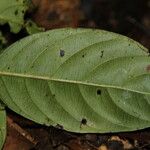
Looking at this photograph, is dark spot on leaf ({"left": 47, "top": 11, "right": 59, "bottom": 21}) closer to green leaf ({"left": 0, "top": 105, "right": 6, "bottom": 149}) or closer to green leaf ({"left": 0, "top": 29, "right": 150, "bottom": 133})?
green leaf ({"left": 0, "top": 29, "right": 150, "bottom": 133})

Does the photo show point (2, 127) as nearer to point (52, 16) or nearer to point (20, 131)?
point (20, 131)

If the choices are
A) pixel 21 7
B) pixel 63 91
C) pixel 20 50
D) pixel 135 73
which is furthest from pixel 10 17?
pixel 135 73

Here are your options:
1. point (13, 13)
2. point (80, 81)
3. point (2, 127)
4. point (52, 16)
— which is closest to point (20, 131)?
point (2, 127)

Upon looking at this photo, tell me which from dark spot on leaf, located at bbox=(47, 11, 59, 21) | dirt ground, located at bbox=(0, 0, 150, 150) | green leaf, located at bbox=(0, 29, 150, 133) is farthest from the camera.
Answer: dark spot on leaf, located at bbox=(47, 11, 59, 21)

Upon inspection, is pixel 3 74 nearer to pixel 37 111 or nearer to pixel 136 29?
pixel 37 111

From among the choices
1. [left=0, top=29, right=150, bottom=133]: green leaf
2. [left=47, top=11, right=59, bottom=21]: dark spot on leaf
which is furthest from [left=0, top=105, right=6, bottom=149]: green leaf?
[left=47, top=11, right=59, bottom=21]: dark spot on leaf
